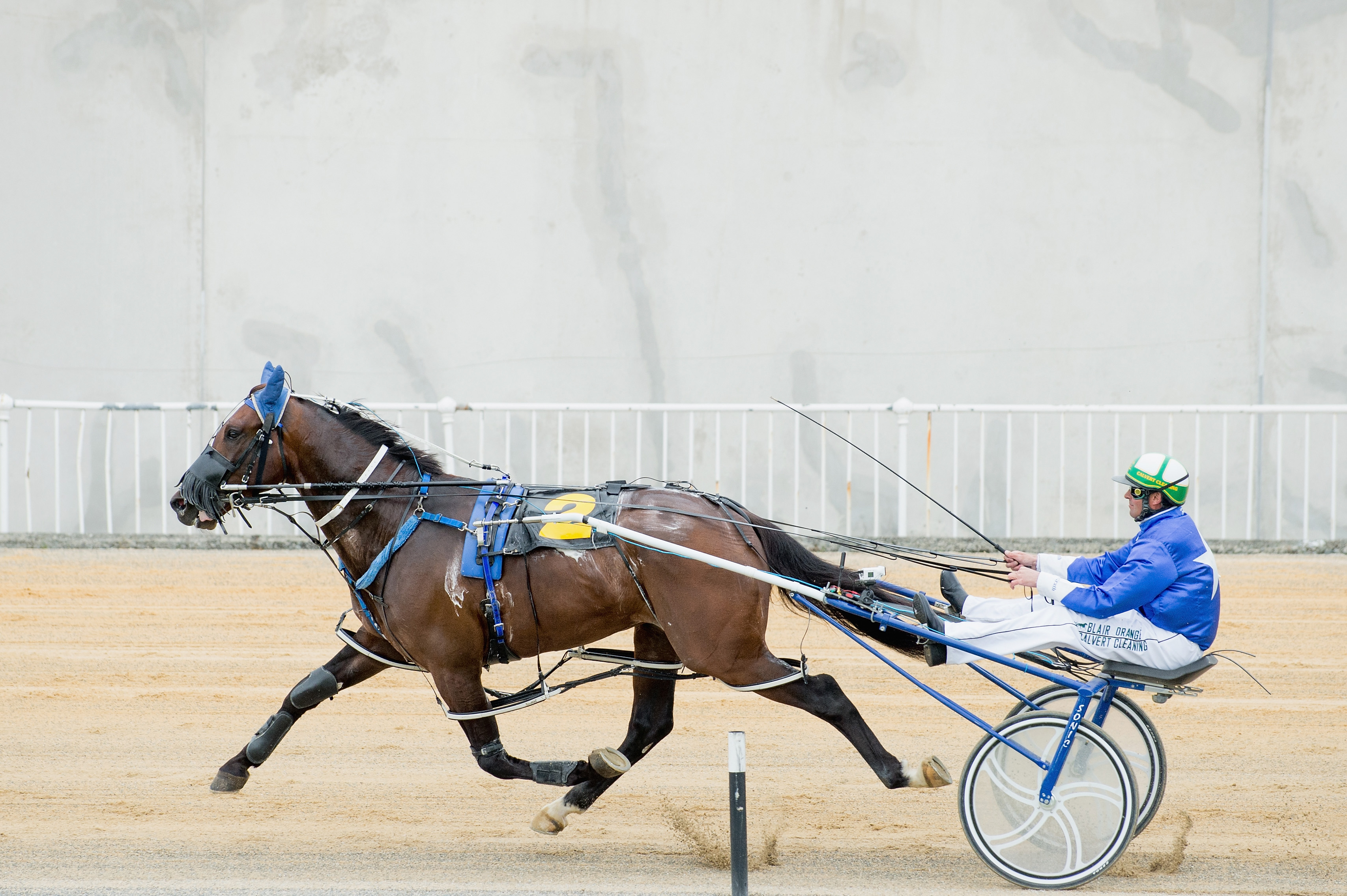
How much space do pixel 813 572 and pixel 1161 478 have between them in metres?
1.09

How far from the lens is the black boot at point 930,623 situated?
3.24 m

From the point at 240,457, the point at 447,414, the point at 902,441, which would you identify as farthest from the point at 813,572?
the point at 447,414

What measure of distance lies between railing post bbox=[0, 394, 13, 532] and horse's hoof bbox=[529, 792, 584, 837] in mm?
5218

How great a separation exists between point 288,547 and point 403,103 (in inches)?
152

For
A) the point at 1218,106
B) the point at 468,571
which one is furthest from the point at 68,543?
the point at 1218,106

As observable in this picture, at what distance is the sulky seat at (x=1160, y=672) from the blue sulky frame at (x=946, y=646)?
0.05 meters

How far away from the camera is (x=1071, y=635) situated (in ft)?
10.4

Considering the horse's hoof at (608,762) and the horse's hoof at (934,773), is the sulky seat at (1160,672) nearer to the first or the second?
the horse's hoof at (934,773)

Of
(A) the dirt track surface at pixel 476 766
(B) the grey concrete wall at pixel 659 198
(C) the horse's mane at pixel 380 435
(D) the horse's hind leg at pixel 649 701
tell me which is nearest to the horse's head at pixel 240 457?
(C) the horse's mane at pixel 380 435

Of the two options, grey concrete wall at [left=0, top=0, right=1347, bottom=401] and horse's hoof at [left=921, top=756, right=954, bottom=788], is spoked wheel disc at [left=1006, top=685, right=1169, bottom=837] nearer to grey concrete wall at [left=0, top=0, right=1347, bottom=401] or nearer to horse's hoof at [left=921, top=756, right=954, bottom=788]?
horse's hoof at [left=921, top=756, right=954, bottom=788]

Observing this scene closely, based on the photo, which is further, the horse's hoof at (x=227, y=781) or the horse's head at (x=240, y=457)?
the horse's hoof at (x=227, y=781)

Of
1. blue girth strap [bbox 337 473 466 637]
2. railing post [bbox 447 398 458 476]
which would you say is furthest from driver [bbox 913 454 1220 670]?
railing post [bbox 447 398 458 476]

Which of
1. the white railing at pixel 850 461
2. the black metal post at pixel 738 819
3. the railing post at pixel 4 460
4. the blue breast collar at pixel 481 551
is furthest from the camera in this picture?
the white railing at pixel 850 461

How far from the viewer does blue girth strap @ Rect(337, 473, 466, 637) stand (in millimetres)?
3590
